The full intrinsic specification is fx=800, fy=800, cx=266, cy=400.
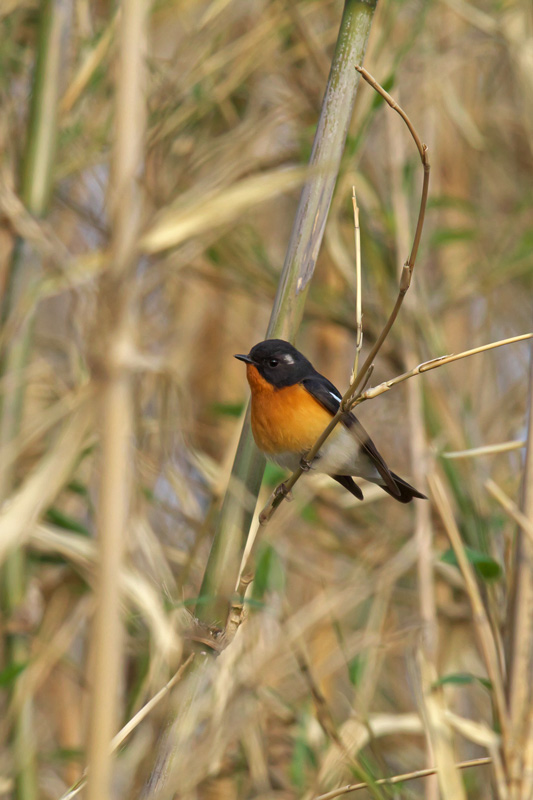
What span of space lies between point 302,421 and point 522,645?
1.23 m

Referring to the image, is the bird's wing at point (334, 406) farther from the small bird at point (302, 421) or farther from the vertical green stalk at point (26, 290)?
the vertical green stalk at point (26, 290)

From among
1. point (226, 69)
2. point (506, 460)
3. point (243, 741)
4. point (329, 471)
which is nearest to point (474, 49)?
point (226, 69)

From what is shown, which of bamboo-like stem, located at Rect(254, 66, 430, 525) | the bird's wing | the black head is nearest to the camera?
bamboo-like stem, located at Rect(254, 66, 430, 525)

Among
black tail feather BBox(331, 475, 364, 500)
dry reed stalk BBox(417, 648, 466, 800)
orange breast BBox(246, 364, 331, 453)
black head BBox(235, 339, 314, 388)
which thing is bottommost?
dry reed stalk BBox(417, 648, 466, 800)

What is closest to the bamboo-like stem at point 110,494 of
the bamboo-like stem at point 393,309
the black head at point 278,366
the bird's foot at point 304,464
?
the bamboo-like stem at point 393,309

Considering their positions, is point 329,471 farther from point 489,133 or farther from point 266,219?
point 489,133

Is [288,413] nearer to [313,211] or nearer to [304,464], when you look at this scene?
[304,464]

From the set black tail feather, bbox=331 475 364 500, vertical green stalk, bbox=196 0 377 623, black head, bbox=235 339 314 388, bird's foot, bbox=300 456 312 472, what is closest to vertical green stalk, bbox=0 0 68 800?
black head, bbox=235 339 314 388

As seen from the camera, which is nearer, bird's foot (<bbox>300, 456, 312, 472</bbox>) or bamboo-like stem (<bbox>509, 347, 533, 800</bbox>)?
bamboo-like stem (<bbox>509, 347, 533, 800</bbox>)

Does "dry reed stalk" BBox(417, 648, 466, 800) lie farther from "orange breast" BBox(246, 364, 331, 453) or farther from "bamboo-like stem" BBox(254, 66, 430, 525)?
"orange breast" BBox(246, 364, 331, 453)

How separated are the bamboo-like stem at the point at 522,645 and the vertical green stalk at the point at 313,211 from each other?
77 centimetres

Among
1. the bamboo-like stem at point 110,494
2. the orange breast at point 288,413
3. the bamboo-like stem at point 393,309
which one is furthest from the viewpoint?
the orange breast at point 288,413

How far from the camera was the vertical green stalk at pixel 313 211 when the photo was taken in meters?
1.82

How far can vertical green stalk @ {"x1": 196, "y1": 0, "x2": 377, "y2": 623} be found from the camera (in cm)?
182
